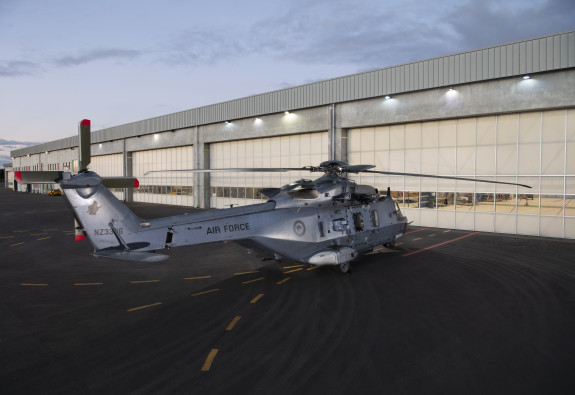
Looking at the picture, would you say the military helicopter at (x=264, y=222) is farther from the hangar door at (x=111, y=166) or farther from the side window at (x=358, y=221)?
the hangar door at (x=111, y=166)

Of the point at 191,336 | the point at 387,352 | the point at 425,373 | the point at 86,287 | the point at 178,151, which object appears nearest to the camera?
the point at 425,373

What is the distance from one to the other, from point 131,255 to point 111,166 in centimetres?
5450

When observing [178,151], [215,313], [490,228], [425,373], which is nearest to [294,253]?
[215,313]

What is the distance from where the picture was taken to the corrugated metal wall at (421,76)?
1939 centimetres

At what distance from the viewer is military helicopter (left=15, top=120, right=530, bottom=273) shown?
984 cm

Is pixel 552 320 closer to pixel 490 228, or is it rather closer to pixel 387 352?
pixel 387 352

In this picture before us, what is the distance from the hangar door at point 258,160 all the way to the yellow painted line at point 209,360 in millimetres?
23772

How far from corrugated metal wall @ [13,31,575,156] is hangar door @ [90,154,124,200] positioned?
80.1 ft

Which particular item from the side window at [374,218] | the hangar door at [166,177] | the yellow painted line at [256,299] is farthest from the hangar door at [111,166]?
the yellow painted line at [256,299]

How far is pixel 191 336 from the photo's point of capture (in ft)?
26.3

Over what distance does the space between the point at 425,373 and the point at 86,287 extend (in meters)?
11.1

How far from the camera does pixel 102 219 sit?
32.8 ft

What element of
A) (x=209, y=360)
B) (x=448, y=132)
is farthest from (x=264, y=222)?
(x=448, y=132)

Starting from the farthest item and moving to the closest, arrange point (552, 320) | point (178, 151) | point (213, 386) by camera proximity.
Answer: point (178, 151) < point (552, 320) < point (213, 386)
